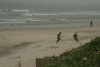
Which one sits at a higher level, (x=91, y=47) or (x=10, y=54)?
(x=91, y=47)

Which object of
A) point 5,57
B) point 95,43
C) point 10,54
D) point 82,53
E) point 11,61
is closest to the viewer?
point 82,53

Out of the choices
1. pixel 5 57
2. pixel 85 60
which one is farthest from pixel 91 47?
pixel 5 57

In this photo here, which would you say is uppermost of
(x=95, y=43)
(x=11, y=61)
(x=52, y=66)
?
(x=95, y=43)

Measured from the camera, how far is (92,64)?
3.80 feet

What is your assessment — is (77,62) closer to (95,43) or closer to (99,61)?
(99,61)

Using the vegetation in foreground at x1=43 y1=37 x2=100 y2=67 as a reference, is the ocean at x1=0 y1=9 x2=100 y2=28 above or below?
below

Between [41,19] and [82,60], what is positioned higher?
[82,60]

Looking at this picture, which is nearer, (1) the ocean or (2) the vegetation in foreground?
(2) the vegetation in foreground

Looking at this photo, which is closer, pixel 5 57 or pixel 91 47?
pixel 91 47

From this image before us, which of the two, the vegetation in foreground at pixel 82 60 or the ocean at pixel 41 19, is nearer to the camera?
the vegetation in foreground at pixel 82 60

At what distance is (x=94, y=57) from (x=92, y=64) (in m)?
0.07

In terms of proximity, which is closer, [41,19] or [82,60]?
[82,60]

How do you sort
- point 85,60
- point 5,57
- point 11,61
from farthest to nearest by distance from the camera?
1. point 5,57
2. point 11,61
3. point 85,60

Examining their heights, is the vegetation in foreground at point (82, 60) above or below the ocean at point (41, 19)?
above
